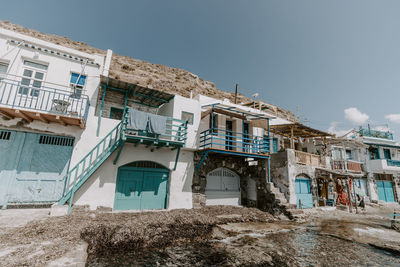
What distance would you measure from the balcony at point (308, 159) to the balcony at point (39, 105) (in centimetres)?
1838

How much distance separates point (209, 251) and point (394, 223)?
46.3 feet

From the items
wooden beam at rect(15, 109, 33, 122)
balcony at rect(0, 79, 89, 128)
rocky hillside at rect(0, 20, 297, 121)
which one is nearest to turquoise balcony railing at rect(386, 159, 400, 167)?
rocky hillside at rect(0, 20, 297, 121)

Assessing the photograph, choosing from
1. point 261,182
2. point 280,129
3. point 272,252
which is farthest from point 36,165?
point 280,129

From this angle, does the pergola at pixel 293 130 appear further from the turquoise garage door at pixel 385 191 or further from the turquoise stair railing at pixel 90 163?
the turquoise garage door at pixel 385 191

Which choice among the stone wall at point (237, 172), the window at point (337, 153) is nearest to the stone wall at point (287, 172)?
the stone wall at point (237, 172)

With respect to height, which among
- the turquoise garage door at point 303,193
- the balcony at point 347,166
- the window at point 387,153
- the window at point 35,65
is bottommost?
the turquoise garage door at point 303,193

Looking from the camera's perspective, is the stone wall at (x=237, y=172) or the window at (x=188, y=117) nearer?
the stone wall at (x=237, y=172)

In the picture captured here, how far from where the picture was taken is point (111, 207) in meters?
10.2

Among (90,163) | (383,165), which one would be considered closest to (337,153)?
(383,165)

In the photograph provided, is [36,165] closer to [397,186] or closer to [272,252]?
[272,252]

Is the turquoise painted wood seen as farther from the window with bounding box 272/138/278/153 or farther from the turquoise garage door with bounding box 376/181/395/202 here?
the turquoise garage door with bounding box 376/181/395/202

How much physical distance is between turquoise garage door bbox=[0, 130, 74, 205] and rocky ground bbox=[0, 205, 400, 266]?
3.12ft

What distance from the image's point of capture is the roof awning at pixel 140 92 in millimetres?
11137

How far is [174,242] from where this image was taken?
777 centimetres
